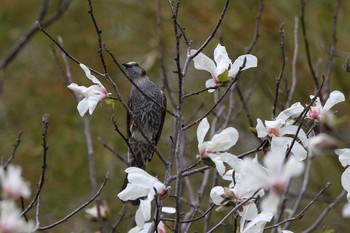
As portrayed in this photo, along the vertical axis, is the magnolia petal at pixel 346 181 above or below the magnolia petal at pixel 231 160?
below

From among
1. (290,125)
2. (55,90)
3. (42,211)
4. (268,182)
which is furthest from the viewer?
(55,90)

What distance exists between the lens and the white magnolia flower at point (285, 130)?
1.95 m

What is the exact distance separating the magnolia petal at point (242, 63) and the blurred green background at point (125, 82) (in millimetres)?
1825

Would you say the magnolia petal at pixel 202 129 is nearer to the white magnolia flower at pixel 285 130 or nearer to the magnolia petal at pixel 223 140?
the magnolia petal at pixel 223 140

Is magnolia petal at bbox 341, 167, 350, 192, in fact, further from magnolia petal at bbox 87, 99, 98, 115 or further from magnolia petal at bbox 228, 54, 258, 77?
magnolia petal at bbox 87, 99, 98, 115

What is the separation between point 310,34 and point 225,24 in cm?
56

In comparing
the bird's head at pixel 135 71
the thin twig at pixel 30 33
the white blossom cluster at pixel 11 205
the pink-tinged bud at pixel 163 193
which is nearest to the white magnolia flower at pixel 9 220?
the white blossom cluster at pixel 11 205

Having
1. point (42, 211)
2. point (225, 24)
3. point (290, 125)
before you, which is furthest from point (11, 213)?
point (225, 24)

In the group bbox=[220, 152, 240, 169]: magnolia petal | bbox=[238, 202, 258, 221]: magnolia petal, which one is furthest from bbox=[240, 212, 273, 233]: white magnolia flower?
bbox=[220, 152, 240, 169]: magnolia petal

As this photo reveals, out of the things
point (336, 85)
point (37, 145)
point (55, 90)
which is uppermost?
point (55, 90)

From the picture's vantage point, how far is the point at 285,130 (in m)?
1.99

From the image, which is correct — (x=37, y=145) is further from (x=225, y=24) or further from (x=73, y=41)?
(x=225, y=24)

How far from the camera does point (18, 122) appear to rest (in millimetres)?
4738

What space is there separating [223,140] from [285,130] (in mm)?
227
